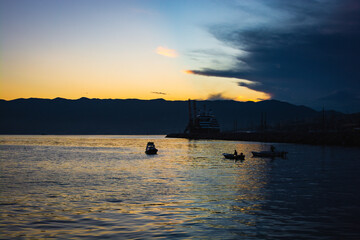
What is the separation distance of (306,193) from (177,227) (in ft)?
50.1

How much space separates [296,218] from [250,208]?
11.5ft

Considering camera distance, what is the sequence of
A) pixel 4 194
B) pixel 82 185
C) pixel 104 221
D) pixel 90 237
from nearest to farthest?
pixel 90 237
pixel 104 221
pixel 4 194
pixel 82 185

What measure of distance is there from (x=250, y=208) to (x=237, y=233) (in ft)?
19.8

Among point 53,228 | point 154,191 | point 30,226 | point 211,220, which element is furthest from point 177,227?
point 154,191

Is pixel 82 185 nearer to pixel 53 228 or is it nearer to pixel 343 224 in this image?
pixel 53 228

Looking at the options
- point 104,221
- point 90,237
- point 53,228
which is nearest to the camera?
point 90,237

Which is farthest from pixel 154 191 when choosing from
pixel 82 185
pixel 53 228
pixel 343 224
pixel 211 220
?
pixel 343 224

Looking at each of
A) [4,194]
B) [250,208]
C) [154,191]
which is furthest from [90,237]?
[4,194]

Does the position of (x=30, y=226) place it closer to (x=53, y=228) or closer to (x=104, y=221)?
(x=53, y=228)

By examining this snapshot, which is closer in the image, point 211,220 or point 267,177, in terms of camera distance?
point 211,220

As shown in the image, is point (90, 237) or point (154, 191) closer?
point (90, 237)

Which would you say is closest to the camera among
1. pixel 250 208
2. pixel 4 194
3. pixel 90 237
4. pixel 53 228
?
pixel 90 237

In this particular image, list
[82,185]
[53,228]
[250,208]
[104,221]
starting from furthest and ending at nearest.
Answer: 1. [82,185]
2. [250,208]
3. [104,221]
4. [53,228]

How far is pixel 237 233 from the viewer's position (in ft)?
55.4
